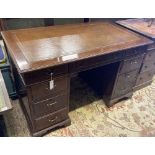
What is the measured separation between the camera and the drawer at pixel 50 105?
1.33 m

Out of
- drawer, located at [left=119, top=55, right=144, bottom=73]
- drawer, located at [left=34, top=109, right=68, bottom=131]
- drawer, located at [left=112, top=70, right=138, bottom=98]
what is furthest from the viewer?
drawer, located at [left=112, top=70, right=138, bottom=98]

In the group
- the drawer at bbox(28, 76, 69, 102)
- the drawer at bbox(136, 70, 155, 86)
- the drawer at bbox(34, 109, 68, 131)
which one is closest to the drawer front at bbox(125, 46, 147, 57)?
the drawer at bbox(136, 70, 155, 86)

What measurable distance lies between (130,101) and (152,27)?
35.7 inches

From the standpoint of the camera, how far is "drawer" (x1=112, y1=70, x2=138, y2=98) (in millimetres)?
1755

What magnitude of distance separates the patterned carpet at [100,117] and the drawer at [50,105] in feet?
1.00

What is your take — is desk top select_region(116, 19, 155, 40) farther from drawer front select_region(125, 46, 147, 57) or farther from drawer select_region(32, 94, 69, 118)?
drawer select_region(32, 94, 69, 118)

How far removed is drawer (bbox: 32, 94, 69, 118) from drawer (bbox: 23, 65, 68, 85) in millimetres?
228

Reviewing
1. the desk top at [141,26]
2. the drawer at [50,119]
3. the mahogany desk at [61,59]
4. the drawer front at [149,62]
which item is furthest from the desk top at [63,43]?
the drawer at [50,119]

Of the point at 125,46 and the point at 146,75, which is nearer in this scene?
the point at 125,46

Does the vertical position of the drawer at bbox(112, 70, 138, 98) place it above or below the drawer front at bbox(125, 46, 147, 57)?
below
